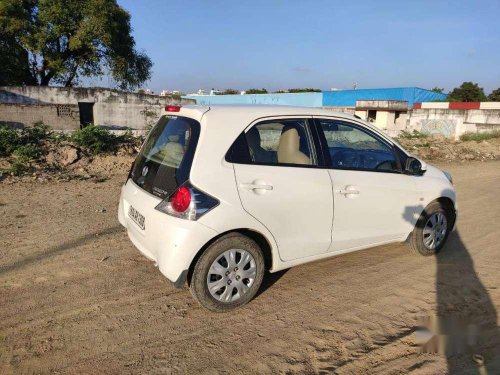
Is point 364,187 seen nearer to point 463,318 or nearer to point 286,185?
point 286,185

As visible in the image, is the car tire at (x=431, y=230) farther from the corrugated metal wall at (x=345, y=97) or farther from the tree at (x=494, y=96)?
the tree at (x=494, y=96)

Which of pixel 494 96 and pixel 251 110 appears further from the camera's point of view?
pixel 494 96

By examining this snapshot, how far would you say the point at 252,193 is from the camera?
3293 millimetres

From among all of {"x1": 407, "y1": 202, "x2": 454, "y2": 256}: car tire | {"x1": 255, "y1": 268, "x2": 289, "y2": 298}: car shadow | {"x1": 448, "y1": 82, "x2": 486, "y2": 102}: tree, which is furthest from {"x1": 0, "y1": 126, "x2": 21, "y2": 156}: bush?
{"x1": 448, "y1": 82, "x2": 486, "y2": 102}: tree

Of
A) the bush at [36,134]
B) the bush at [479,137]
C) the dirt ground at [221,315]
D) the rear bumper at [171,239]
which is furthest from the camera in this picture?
the bush at [479,137]

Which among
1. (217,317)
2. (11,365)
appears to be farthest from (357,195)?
(11,365)

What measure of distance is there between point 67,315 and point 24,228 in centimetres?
242

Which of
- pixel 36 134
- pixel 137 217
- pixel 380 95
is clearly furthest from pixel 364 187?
pixel 380 95

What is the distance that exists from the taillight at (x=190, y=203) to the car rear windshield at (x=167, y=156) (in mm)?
82

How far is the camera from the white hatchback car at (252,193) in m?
3.14

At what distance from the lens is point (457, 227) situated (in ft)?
19.6

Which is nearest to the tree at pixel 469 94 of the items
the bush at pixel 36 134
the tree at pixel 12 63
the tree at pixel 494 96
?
the tree at pixel 494 96

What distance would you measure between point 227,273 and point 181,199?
771 millimetres

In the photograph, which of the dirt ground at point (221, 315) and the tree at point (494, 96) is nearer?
the dirt ground at point (221, 315)
